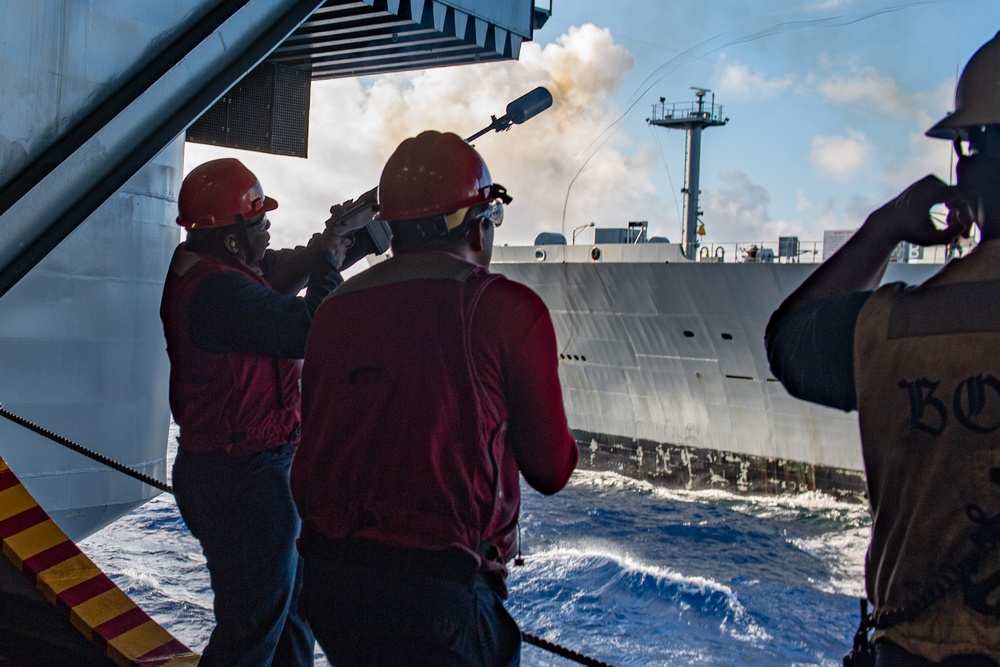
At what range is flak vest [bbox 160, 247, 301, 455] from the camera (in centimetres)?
280

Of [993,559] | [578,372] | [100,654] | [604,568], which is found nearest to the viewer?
[993,559]

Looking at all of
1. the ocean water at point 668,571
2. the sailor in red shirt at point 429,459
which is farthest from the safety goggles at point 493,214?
the ocean water at point 668,571

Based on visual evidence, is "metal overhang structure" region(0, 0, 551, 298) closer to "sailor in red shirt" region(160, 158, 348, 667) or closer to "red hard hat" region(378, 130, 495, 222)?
"sailor in red shirt" region(160, 158, 348, 667)

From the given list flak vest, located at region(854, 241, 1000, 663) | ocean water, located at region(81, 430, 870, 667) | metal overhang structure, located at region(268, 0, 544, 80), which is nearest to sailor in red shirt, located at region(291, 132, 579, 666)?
flak vest, located at region(854, 241, 1000, 663)

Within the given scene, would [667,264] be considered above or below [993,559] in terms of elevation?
above

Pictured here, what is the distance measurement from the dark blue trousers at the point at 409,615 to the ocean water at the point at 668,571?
1079 centimetres

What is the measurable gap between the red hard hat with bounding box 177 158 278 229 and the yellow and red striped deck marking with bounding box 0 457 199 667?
169cm

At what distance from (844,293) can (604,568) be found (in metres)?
18.5

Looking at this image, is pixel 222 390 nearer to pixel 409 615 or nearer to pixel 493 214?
pixel 493 214

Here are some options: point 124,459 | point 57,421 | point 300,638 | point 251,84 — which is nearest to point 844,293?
point 300,638

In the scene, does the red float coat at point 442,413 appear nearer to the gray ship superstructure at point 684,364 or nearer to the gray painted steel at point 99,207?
the gray painted steel at point 99,207

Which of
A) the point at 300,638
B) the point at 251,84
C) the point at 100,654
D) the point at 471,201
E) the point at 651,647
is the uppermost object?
the point at 251,84

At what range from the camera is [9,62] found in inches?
145

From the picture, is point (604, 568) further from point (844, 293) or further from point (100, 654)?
point (844, 293)
